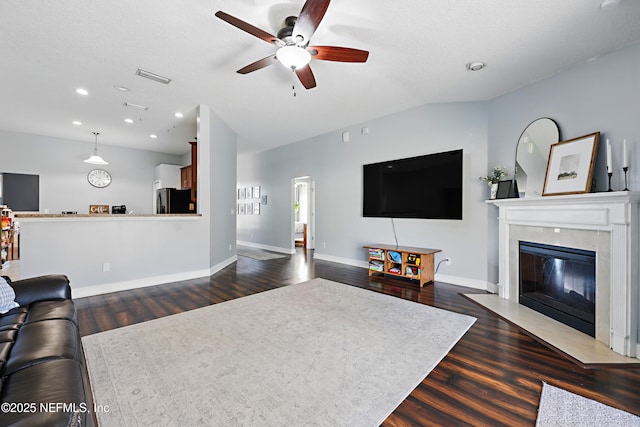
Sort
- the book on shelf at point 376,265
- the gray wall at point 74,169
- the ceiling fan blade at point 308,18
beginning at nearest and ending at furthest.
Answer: the ceiling fan blade at point 308,18
the book on shelf at point 376,265
the gray wall at point 74,169

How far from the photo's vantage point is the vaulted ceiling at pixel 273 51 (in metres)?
2.24

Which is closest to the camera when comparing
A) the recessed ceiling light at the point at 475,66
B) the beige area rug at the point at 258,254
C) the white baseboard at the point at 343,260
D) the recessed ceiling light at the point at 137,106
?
the recessed ceiling light at the point at 475,66

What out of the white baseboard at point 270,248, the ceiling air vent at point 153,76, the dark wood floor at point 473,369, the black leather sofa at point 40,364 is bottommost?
the dark wood floor at point 473,369


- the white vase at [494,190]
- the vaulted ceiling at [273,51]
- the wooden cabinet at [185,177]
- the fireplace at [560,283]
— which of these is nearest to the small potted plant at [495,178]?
the white vase at [494,190]

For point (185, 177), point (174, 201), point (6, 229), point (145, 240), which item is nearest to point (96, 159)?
point (185, 177)

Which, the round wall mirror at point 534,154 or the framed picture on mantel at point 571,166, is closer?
the framed picture on mantel at point 571,166

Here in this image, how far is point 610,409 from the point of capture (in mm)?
1556

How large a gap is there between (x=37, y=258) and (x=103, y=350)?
2088mm

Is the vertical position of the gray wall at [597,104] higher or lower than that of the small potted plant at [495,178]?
higher

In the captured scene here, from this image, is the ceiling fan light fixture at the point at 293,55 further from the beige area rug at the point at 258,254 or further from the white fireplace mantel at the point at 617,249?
the beige area rug at the point at 258,254

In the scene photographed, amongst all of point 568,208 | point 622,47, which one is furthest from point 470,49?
point 568,208

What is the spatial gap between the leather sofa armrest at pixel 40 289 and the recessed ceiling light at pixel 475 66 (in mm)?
4309

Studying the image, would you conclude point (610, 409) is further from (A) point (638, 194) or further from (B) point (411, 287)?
(B) point (411, 287)

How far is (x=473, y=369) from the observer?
1.95m
